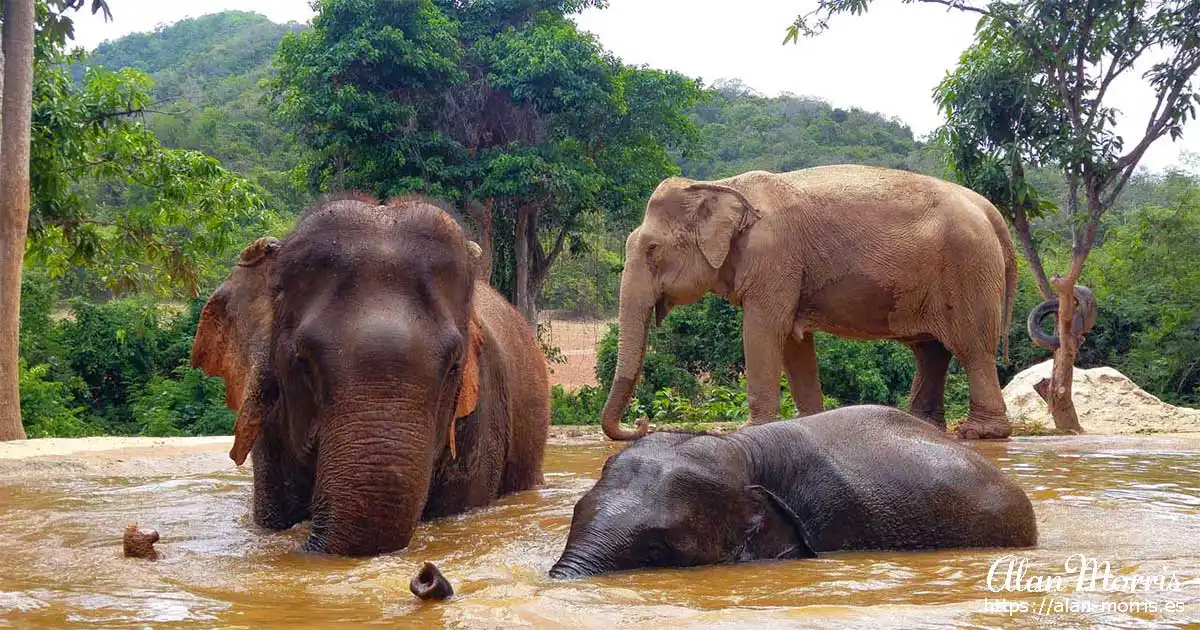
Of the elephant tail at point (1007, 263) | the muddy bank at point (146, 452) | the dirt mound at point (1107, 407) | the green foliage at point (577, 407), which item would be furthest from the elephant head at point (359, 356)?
the green foliage at point (577, 407)

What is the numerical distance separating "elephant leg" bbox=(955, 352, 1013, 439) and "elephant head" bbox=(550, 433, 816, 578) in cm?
736

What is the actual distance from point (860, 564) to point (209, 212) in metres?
14.6

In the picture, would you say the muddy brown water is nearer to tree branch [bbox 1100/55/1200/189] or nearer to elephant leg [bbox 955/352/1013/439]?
elephant leg [bbox 955/352/1013/439]

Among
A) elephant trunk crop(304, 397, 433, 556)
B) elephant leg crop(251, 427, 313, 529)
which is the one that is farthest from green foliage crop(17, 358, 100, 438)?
elephant trunk crop(304, 397, 433, 556)

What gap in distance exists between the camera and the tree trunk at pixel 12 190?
44.2ft

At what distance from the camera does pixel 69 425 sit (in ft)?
58.3

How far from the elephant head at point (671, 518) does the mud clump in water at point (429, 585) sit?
56 centimetres

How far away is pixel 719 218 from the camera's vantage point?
11031mm

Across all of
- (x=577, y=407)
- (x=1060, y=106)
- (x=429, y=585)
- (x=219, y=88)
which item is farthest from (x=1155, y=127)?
(x=219, y=88)

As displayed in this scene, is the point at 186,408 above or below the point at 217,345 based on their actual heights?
below

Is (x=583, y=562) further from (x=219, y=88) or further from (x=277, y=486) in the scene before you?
(x=219, y=88)

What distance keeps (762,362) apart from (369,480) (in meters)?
6.27

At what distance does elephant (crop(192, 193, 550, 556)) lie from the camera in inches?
203

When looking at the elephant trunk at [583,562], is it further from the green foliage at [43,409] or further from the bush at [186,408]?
the bush at [186,408]
